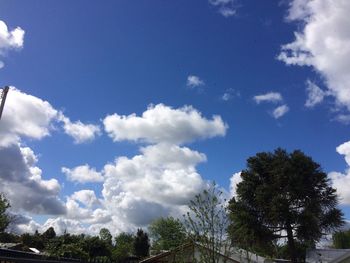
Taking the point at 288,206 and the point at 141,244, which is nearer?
the point at 288,206

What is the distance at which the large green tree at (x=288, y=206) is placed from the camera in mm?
41344

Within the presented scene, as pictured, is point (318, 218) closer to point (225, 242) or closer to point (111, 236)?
point (225, 242)

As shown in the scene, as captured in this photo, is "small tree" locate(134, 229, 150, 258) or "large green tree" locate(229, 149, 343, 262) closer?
"large green tree" locate(229, 149, 343, 262)

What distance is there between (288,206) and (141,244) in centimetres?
5373

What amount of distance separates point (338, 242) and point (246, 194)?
5053 cm

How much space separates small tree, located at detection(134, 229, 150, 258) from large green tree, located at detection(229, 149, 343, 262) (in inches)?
1912

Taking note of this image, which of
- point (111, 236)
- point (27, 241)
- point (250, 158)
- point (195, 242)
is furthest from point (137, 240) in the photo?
point (195, 242)

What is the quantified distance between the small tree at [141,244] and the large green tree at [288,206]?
48.6 m

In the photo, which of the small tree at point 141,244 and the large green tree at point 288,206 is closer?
the large green tree at point 288,206

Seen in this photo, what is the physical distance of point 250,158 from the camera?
156ft

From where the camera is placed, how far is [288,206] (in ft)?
137

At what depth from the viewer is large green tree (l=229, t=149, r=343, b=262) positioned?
41344mm

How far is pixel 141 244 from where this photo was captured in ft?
294

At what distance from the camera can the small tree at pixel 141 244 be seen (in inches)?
3484
